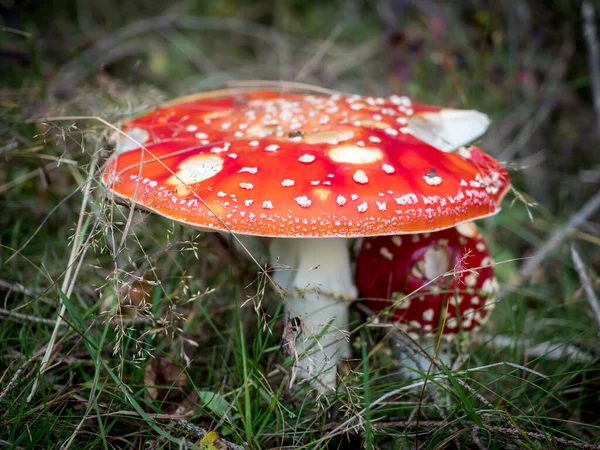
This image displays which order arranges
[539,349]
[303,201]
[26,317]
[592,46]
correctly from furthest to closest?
1. [592,46]
2. [539,349]
3. [26,317]
4. [303,201]

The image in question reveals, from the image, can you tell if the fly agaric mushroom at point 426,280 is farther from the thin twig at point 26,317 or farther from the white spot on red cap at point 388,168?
the thin twig at point 26,317

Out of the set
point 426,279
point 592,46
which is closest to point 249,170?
point 426,279

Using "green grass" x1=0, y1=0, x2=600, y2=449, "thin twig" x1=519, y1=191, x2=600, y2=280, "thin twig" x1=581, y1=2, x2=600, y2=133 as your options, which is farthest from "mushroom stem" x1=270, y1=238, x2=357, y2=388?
"thin twig" x1=581, y1=2, x2=600, y2=133

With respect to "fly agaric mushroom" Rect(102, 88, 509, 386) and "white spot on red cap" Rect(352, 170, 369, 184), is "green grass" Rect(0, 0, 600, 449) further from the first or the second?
"white spot on red cap" Rect(352, 170, 369, 184)

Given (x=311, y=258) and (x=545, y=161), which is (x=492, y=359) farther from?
(x=545, y=161)

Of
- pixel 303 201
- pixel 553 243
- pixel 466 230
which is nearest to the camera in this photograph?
pixel 303 201

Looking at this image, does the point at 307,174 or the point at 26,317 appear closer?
the point at 307,174

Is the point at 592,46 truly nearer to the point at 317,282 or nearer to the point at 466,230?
the point at 466,230

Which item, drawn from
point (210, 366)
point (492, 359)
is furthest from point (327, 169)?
point (492, 359)
